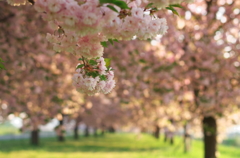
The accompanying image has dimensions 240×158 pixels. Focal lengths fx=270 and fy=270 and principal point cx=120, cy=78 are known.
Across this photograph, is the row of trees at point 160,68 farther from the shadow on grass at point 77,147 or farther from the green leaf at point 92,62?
the shadow on grass at point 77,147

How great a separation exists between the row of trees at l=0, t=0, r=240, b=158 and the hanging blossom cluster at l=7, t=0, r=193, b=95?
19.3 feet

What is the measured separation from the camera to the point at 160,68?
9523 mm

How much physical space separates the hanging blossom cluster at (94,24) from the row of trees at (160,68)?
19.3 ft

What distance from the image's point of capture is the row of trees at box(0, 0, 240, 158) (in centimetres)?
873

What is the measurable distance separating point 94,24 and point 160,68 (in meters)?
7.48

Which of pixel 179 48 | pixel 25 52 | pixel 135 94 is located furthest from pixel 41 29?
pixel 179 48

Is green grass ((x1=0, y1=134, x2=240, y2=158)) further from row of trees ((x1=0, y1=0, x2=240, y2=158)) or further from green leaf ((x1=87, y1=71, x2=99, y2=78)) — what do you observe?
green leaf ((x1=87, y1=71, x2=99, y2=78))

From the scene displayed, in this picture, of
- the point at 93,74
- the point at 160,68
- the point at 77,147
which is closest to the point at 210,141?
the point at 160,68

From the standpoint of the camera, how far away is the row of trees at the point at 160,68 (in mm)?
8734

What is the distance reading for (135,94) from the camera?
435 inches

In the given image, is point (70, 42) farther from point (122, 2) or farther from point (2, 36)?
point (2, 36)

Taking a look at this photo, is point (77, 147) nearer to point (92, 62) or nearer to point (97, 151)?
point (97, 151)

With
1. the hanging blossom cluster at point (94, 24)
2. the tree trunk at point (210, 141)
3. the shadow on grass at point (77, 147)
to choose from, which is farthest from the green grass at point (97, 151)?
the hanging blossom cluster at point (94, 24)

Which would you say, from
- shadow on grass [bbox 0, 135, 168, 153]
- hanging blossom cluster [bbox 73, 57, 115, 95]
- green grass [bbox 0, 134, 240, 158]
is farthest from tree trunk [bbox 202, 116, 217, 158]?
shadow on grass [bbox 0, 135, 168, 153]
